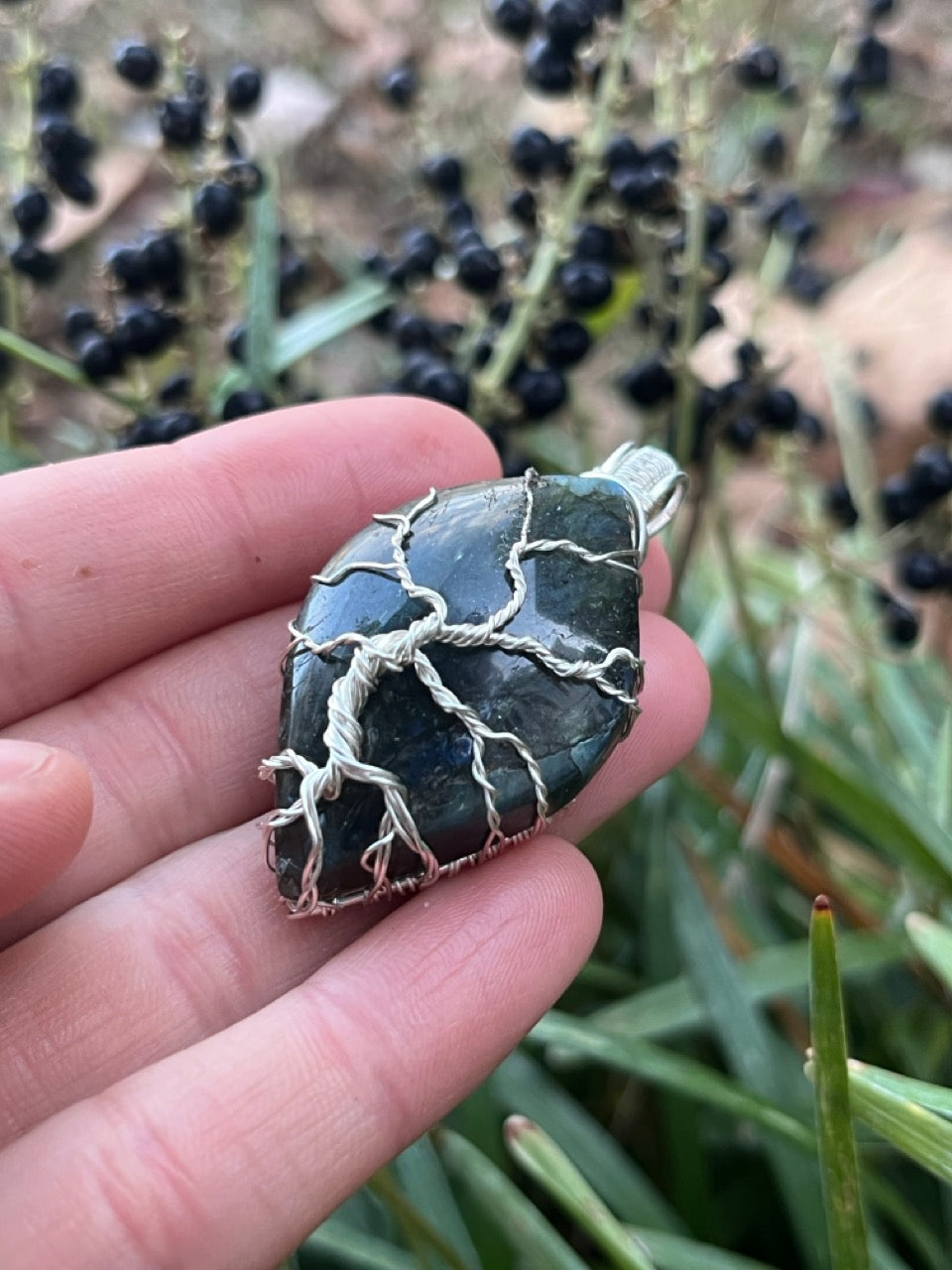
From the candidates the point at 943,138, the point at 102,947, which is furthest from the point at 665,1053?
the point at 943,138

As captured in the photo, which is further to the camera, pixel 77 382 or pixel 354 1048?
pixel 77 382

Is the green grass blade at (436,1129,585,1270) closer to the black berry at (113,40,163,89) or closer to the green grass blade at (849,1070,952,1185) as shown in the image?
the green grass blade at (849,1070,952,1185)

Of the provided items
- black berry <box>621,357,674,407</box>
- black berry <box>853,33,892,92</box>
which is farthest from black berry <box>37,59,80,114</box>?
black berry <box>853,33,892,92</box>

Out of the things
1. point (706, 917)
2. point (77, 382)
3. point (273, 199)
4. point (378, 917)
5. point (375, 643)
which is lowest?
point (706, 917)

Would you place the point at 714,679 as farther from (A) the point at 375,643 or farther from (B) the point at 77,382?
(B) the point at 77,382

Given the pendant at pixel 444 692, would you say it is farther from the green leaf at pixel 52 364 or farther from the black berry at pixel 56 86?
the black berry at pixel 56 86
